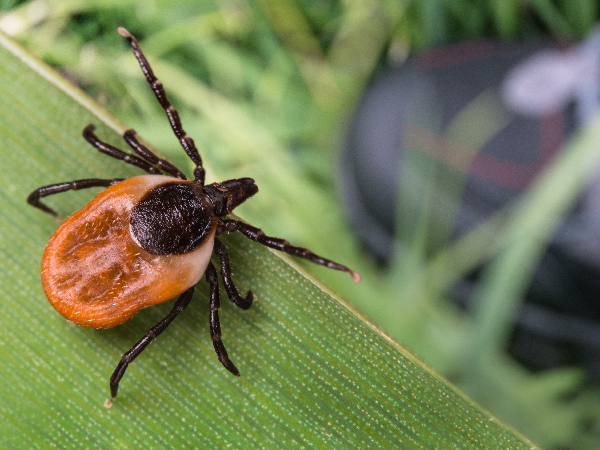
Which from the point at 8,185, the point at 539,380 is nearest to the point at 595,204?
the point at 539,380

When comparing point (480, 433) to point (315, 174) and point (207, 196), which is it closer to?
point (207, 196)

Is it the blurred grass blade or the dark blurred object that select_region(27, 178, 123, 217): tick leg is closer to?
the blurred grass blade

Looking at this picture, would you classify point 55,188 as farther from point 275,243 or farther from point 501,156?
point 501,156

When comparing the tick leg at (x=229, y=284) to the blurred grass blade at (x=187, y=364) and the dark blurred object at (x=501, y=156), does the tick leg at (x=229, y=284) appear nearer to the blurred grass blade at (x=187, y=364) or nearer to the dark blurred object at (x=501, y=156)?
the blurred grass blade at (x=187, y=364)

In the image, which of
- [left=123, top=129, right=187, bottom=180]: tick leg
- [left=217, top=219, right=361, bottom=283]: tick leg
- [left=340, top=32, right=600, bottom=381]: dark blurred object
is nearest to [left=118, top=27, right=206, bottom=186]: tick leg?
[left=123, top=129, right=187, bottom=180]: tick leg

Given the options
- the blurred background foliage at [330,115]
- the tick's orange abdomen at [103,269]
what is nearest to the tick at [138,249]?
the tick's orange abdomen at [103,269]

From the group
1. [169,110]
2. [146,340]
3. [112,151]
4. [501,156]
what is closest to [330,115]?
[501,156]
